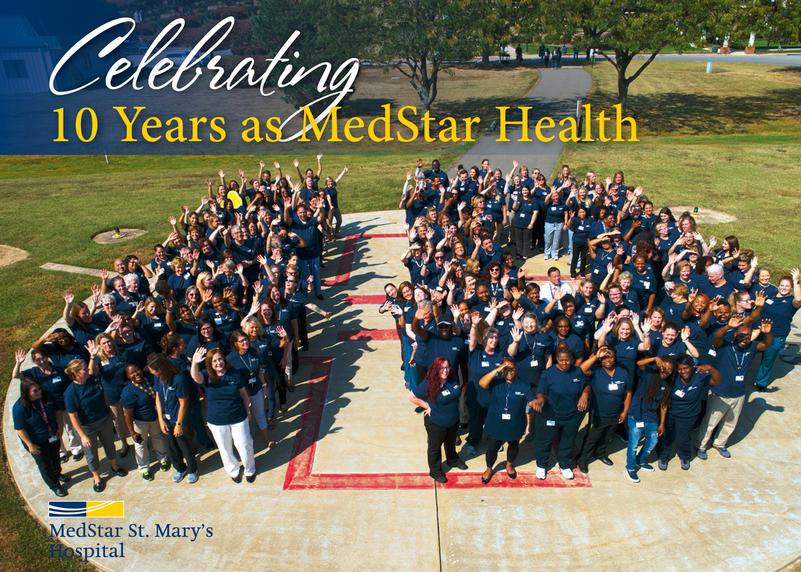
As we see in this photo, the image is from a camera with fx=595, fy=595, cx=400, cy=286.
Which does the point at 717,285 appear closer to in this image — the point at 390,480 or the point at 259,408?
the point at 390,480

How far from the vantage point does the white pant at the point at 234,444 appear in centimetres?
725

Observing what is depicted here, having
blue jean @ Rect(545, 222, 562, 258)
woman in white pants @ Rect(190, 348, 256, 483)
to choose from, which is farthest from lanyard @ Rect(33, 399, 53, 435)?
blue jean @ Rect(545, 222, 562, 258)

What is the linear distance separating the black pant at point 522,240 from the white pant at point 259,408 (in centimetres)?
842

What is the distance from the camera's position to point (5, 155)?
118ft

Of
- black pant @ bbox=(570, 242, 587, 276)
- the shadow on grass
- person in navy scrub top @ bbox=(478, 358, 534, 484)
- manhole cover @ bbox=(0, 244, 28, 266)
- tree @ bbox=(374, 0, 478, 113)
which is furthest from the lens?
the shadow on grass

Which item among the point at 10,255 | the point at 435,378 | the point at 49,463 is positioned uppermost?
the point at 435,378

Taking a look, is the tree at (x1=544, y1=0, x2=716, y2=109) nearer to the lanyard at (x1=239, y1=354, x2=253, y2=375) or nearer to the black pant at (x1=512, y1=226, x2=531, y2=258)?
the black pant at (x1=512, y1=226, x2=531, y2=258)

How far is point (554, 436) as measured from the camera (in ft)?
23.9

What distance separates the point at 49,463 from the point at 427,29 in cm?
3129

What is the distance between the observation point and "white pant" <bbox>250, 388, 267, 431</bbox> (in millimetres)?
7902

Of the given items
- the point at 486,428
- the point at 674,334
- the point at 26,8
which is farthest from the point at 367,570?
the point at 26,8

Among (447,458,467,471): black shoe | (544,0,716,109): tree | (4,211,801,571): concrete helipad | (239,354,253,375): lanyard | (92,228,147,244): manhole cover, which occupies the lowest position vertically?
(4,211,801,571): concrete helipad

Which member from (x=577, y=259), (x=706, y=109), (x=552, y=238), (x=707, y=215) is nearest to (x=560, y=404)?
(x=577, y=259)

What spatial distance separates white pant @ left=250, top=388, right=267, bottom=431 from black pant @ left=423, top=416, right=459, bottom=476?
2311mm
